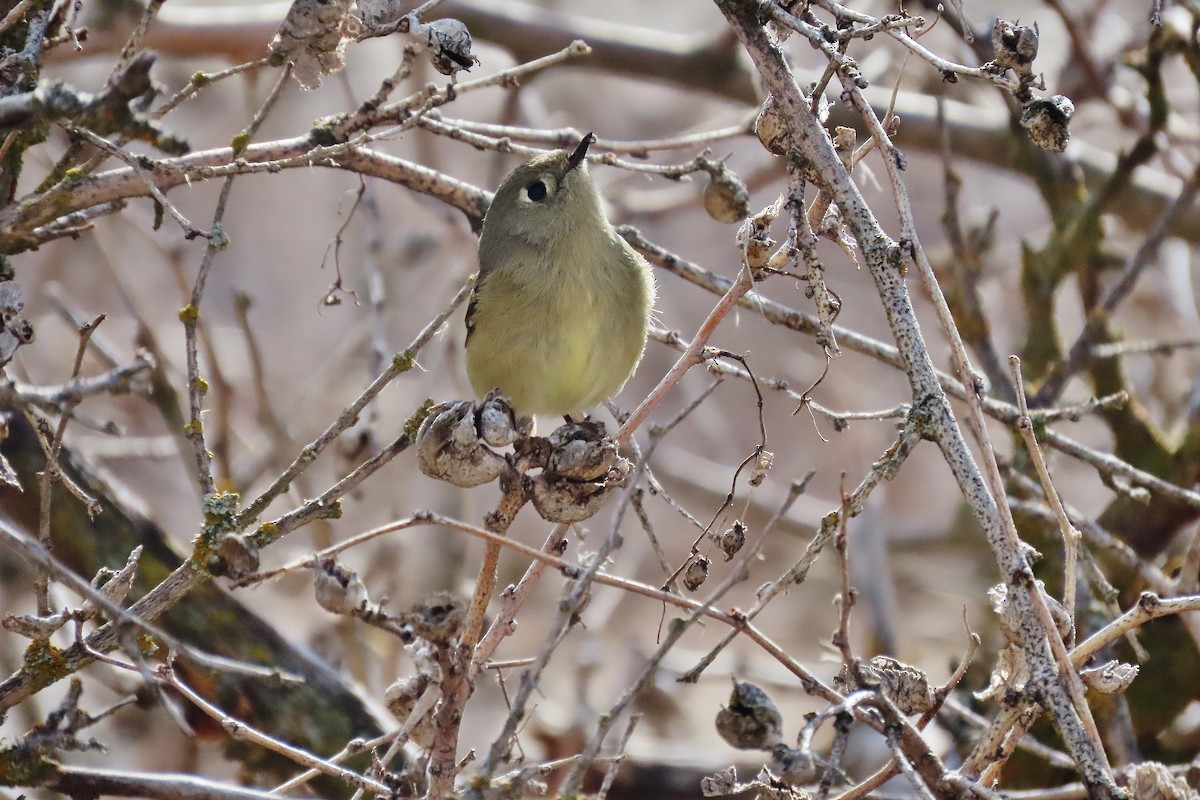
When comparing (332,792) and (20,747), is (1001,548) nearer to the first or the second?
(20,747)

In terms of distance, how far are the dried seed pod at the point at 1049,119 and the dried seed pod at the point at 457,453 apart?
0.94m

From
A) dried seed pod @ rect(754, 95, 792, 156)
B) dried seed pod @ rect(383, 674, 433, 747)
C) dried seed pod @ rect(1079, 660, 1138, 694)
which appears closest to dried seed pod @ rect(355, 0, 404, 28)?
dried seed pod @ rect(754, 95, 792, 156)

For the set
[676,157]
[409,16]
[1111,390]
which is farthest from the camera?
[676,157]

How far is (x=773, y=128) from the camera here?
6.06 ft

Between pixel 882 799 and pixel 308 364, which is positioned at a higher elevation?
pixel 308 364

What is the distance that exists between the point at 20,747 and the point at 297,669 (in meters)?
1.05

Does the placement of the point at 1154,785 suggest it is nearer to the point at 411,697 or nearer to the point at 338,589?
the point at 411,697

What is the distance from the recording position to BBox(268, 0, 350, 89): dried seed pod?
1826 mm

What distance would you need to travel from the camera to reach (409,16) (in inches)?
75.2

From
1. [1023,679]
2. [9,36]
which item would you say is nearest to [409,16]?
[9,36]

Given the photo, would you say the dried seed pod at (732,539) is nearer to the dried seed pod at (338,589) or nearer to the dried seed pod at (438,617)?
the dried seed pod at (438,617)

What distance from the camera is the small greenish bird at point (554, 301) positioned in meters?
2.90

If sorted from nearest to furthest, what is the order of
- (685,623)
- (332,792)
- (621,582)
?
1. (685,623)
2. (621,582)
3. (332,792)

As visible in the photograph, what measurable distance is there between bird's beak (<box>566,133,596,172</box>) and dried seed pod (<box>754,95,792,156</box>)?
0.78m
